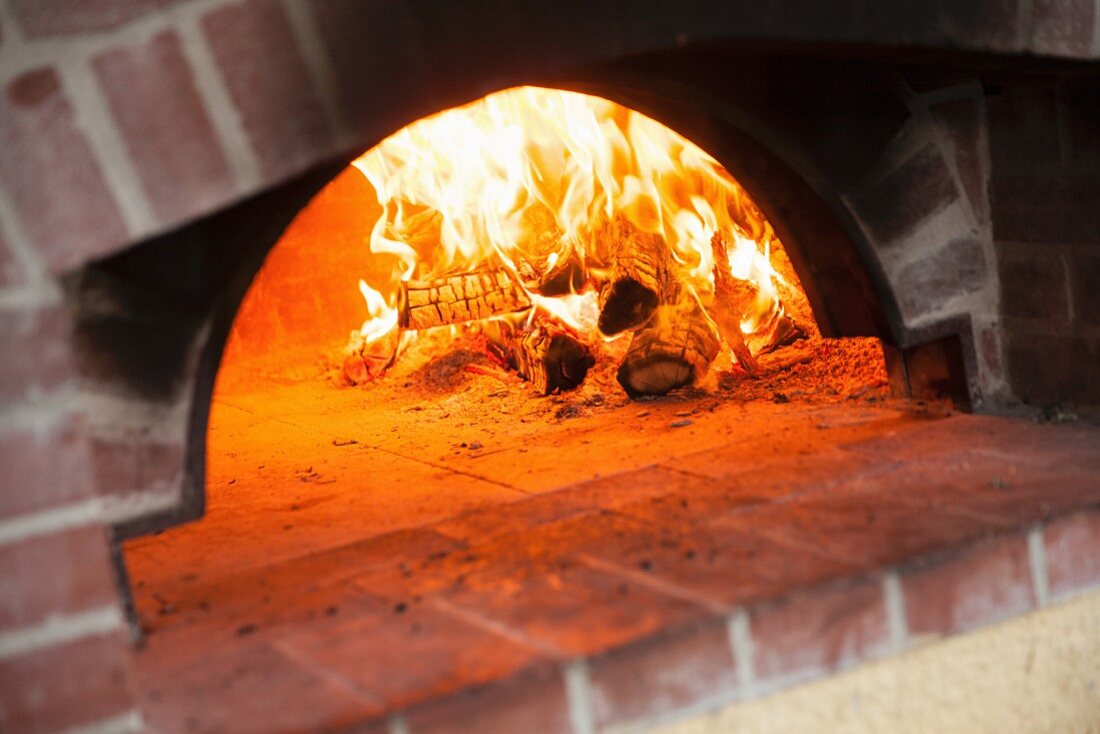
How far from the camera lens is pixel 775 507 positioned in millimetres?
2061

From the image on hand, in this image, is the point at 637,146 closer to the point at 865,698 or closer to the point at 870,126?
the point at 870,126

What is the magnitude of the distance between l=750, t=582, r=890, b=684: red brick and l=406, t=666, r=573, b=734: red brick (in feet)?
0.97

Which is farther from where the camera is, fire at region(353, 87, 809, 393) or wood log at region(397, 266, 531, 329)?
wood log at region(397, 266, 531, 329)

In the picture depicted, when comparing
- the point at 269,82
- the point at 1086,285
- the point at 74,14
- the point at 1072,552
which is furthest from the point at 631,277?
the point at 74,14

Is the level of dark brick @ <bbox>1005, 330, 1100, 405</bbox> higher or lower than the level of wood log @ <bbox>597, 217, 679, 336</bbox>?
lower

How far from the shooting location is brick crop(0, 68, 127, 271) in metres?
1.36

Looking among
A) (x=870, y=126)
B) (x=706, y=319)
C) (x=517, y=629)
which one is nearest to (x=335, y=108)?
(x=517, y=629)

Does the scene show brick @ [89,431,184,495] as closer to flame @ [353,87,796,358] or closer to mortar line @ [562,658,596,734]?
mortar line @ [562,658,596,734]

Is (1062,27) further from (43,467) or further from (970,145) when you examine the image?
(43,467)

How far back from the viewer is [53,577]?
1.42m

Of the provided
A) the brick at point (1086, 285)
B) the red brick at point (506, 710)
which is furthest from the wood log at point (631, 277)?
the red brick at point (506, 710)

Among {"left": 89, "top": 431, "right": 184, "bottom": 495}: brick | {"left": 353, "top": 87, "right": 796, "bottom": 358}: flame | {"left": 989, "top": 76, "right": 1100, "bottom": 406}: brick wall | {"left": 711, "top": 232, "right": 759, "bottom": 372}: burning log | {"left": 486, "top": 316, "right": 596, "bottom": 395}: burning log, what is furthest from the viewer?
{"left": 486, "top": 316, "right": 596, "bottom": 395}: burning log

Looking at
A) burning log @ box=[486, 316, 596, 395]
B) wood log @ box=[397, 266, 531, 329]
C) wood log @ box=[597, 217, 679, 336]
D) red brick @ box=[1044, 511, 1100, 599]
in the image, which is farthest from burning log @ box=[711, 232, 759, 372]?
red brick @ box=[1044, 511, 1100, 599]

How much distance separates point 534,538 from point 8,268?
1.00 meters
